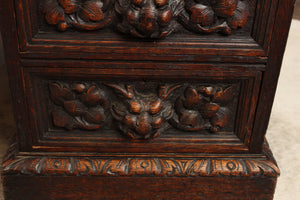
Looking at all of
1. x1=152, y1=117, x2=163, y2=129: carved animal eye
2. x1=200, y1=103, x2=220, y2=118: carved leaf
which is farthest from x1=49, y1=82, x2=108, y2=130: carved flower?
x1=200, y1=103, x2=220, y2=118: carved leaf

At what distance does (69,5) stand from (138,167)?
14.4 inches

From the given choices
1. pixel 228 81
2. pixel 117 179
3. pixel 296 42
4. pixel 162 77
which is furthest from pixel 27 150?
pixel 296 42

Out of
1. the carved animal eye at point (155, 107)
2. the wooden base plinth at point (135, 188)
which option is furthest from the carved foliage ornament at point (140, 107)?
the wooden base plinth at point (135, 188)

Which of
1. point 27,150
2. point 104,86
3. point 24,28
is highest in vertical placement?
point 24,28

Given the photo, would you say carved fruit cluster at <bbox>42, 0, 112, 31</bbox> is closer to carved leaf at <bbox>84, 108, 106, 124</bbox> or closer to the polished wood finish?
the polished wood finish

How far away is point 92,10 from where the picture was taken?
0.68 metres

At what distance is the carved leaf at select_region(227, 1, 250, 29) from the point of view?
69cm

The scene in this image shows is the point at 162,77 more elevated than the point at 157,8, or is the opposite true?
the point at 157,8

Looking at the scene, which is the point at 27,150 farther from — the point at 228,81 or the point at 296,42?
the point at 296,42

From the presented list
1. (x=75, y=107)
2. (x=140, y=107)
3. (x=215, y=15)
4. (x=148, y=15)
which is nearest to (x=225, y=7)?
(x=215, y=15)

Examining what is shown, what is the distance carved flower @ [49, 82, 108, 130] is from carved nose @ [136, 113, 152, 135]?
0.25 ft

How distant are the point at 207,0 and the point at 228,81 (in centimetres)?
18

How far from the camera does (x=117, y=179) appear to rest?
32.3 inches

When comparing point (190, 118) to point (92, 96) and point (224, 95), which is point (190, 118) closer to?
point (224, 95)
